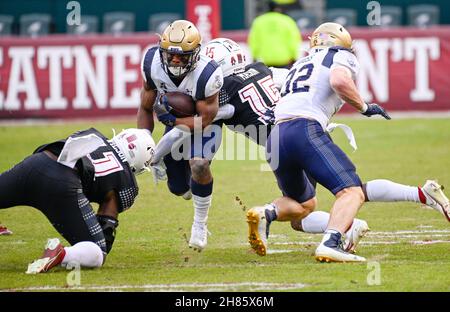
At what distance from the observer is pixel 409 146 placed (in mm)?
12969

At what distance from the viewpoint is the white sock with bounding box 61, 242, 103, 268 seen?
6.25 meters

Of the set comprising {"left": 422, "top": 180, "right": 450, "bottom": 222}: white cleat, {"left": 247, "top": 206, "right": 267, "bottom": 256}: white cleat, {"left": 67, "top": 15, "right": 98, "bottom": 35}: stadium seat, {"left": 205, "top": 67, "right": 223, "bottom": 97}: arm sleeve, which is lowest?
{"left": 67, "top": 15, "right": 98, "bottom": 35}: stadium seat

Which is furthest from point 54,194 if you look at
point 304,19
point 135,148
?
point 304,19

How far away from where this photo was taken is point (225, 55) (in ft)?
25.7

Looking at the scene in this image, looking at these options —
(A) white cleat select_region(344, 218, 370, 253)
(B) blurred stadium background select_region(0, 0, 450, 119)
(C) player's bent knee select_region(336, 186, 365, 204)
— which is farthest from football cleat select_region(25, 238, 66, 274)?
(B) blurred stadium background select_region(0, 0, 450, 119)

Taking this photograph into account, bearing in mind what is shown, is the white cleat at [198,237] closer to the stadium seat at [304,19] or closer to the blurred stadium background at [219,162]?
the blurred stadium background at [219,162]

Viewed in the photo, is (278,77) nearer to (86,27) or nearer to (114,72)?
(114,72)

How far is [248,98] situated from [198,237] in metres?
1.13

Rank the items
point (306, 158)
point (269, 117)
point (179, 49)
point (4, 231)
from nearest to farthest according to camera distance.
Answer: point (306, 158)
point (179, 49)
point (269, 117)
point (4, 231)

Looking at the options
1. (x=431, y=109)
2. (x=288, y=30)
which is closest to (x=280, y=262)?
(x=288, y=30)

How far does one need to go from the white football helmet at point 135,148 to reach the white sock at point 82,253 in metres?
0.65

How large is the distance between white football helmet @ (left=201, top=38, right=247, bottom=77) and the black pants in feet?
6.07

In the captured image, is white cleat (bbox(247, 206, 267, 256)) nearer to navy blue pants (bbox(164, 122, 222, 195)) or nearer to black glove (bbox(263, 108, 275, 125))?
navy blue pants (bbox(164, 122, 222, 195))

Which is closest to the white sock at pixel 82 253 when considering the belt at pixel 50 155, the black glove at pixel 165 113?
the belt at pixel 50 155
